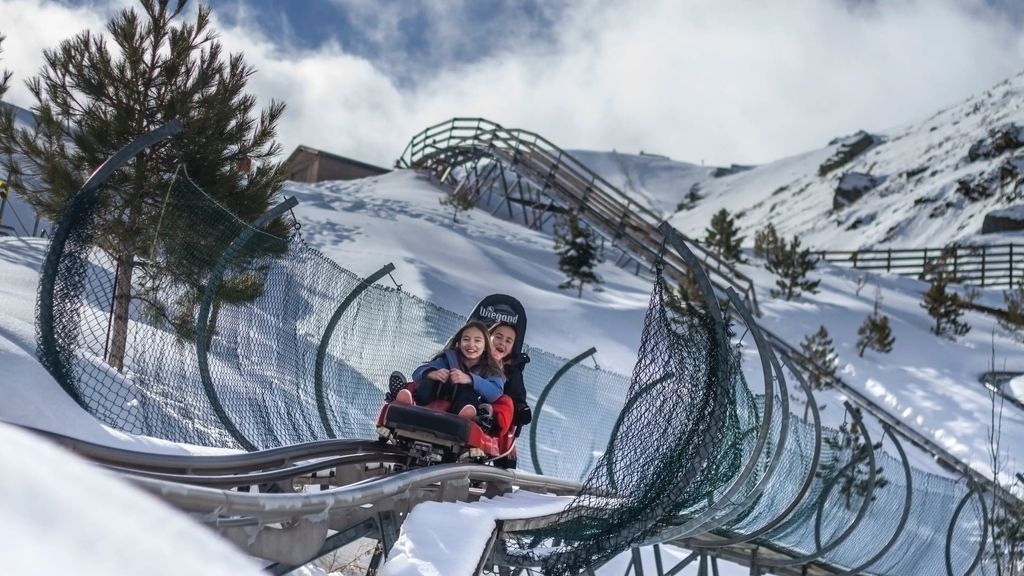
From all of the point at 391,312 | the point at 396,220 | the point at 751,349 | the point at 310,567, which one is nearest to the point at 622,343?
the point at 751,349

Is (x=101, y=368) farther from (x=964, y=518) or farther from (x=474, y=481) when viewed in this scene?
(x=964, y=518)

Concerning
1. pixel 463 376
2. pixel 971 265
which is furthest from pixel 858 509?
pixel 971 265

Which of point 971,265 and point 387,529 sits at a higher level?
point 971,265

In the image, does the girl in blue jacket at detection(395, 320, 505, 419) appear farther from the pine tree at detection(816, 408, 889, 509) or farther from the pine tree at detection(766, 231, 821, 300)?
the pine tree at detection(766, 231, 821, 300)

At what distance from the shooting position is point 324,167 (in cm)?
3516

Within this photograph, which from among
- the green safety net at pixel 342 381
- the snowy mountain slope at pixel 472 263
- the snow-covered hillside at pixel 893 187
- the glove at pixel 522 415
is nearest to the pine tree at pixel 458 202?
the snowy mountain slope at pixel 472 263

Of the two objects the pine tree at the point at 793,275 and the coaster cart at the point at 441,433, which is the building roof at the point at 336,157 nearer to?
the pine tree at the point at 793,275

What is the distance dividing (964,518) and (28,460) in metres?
8.17

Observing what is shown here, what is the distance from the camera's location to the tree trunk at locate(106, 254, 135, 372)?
591cm

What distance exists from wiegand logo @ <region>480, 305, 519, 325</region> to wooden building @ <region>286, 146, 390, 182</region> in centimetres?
2876

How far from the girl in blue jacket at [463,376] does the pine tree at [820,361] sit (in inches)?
462

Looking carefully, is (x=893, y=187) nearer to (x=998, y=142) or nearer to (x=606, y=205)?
(x=998, y=142)

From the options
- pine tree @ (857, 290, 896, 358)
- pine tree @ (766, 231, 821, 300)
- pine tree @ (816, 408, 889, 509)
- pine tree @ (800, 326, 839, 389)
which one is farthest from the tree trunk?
pine tree @ (766, 231, 821, 300)

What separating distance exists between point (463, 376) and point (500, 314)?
1.17 m
